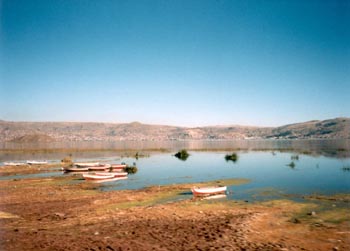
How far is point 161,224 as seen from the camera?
2178 centimetres

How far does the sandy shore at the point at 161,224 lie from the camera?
674 inches

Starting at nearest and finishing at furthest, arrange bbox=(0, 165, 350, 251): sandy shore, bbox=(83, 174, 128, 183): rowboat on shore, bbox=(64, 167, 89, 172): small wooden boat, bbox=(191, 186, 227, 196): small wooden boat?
bbox=(0, 165, 350, 251): sandy shore, bbox=(191, 186, 227, 196): small wooden boat, bbox=(83, 174, 128, 183): rowboat on shore, bbox=(64, 167, 89, 172): small wooden boat

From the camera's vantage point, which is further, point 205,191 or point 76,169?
point 76,169

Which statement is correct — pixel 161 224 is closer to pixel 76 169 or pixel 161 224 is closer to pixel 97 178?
pixel 97 178

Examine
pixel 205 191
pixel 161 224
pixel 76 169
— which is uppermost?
pixel 205 191

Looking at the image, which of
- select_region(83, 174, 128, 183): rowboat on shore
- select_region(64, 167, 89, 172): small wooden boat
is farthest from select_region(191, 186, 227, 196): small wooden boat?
select_region(64, 167, 89, 172): small wooden boat

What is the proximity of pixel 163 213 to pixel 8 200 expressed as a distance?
1811cm

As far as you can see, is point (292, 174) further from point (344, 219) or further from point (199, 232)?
point (199, 232)

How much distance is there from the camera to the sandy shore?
17.1 meters

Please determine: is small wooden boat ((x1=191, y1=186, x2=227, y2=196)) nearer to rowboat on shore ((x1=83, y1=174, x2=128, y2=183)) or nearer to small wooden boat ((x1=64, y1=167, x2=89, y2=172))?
rowboat on shore ((x1=83, y1=174, x2=128, y2=183))

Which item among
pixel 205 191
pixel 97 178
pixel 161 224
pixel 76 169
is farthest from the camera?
pixel 76 169

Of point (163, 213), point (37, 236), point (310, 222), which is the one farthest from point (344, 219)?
point (37, 236)

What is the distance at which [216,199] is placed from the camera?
32344 mm

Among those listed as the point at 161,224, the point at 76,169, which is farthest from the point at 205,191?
the point at 76,169
